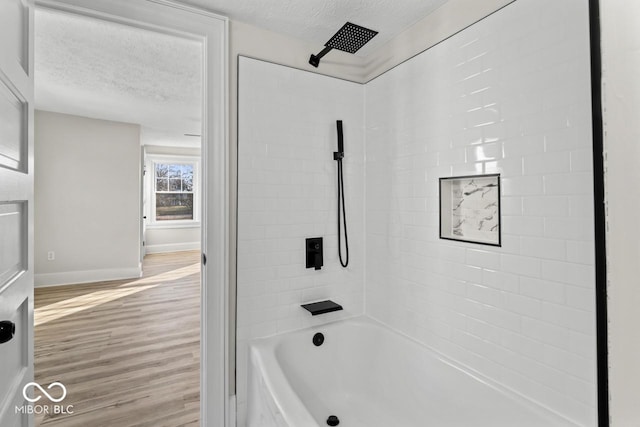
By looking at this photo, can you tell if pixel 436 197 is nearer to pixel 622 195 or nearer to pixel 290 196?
pixel 290 196

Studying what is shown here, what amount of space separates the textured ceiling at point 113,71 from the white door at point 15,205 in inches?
32.8

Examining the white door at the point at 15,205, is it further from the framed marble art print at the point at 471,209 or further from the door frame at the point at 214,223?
the framed marble art print at the point at 471,209

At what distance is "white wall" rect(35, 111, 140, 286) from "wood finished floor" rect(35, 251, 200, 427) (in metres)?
0.38

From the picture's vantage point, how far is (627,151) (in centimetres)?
21

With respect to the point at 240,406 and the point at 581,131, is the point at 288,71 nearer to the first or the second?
the point at 581,131

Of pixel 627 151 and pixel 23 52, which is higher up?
pixel 23 52

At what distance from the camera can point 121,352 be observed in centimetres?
269

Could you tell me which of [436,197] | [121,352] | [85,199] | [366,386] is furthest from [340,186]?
[85,199]

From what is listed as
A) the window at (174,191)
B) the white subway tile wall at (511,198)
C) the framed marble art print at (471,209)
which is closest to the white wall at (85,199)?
the window at (174,191)

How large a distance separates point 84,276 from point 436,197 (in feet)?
16.8

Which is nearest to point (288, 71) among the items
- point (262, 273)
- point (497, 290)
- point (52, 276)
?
point (262, 273)

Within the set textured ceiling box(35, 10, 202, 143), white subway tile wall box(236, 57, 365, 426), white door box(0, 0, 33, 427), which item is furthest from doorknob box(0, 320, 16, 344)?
textured ceiling box(35, 10, 202, 143)

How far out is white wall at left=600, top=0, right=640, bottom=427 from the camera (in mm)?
209

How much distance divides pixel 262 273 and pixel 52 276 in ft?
14.1
